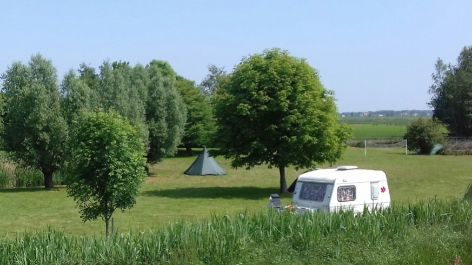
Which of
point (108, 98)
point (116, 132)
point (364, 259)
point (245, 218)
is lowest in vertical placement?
point (364, 259)

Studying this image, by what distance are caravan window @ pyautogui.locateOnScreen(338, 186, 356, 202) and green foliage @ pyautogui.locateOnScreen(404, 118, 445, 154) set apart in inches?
1475

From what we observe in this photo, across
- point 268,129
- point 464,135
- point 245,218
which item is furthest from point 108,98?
point 464,135

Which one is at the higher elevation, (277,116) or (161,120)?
(161,120)

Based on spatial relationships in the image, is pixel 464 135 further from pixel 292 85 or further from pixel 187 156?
pixel 292 85

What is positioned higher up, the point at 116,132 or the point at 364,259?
the point at 116,132

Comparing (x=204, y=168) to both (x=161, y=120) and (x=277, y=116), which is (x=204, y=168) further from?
(x=277, y=116)

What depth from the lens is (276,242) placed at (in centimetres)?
946

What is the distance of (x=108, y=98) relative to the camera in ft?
95.2

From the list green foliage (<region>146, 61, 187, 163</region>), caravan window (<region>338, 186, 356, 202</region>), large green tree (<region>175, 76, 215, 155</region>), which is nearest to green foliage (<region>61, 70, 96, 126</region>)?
green foliage (<region>146, 61, 187, 163</region>)

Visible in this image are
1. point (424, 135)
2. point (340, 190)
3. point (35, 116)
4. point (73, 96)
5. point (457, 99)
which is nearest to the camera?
point (340, 190)

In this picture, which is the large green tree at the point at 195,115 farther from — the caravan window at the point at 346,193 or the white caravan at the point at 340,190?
the caravan window at the point at 346,193

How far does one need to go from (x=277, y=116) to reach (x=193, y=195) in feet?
18.3

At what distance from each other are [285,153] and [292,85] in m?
3.22

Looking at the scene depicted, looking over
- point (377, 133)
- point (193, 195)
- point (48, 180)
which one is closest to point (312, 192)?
point (193, 195)
